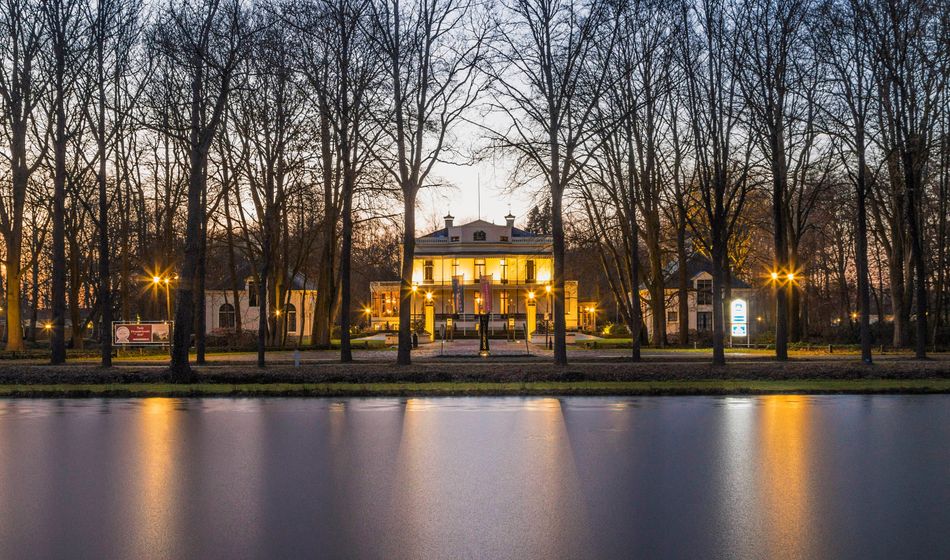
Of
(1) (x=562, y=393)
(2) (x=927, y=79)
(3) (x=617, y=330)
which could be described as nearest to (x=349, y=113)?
(1) (x=562, y=393)

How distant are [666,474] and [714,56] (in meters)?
20.7

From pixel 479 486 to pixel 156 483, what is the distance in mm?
3473

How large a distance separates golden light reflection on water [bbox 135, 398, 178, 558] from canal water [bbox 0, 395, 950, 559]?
0.11 ft

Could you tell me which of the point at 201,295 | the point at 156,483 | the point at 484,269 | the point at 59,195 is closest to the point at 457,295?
the point at 201,295

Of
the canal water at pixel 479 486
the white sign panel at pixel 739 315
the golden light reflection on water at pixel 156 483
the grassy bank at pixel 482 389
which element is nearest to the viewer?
the canal water at pixel 479 486

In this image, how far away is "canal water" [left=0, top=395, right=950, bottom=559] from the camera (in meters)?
7.50

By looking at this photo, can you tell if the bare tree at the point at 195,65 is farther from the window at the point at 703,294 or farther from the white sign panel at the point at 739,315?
the window at the point at 703,294

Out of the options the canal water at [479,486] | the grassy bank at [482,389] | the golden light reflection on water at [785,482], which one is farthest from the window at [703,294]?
the canal water at [479,486]

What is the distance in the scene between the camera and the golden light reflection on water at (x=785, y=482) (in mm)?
7539

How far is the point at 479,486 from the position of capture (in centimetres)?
990

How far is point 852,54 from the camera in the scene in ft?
104

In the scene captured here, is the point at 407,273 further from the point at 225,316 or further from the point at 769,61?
the point at 225,316

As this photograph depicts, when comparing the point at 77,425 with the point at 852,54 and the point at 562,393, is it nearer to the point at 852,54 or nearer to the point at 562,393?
the point at 562,393

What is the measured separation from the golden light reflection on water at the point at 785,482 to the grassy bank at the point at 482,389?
493 cm
